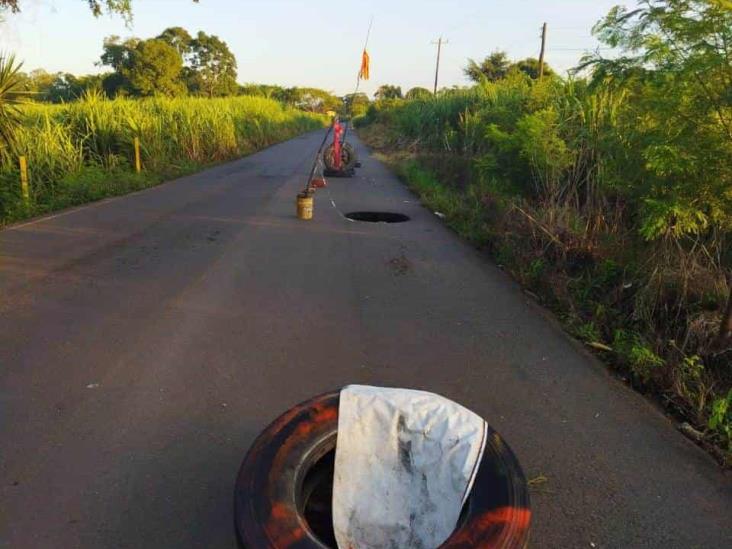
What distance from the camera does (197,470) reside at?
2973mm

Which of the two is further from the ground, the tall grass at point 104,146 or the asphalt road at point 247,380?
the tall grass at point 104,146

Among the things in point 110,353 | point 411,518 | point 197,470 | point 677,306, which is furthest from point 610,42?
point 110,353

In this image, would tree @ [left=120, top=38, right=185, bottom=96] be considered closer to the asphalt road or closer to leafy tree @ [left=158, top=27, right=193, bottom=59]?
leafy tree @ [left=158, top=27, right=193, bottom=59]

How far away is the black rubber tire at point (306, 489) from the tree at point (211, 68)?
58.3 m

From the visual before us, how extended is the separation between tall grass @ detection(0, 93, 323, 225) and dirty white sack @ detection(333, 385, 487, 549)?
31.2ft

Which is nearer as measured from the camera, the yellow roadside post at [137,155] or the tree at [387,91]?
the yellow roadside post at [137,155]

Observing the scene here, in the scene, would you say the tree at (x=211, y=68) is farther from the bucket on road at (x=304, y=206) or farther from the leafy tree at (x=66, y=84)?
the bucket on road at (x=304, y=206)

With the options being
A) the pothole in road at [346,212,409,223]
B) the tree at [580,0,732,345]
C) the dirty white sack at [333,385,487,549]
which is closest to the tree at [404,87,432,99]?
the pothole in road at [346,212,409,223]

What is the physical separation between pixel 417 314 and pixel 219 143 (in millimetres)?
19248

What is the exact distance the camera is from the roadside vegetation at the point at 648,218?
3789mm

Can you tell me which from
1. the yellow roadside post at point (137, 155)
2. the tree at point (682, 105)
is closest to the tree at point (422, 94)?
the yellow roadside post at point (137, 155)

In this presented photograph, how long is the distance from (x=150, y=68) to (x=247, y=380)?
159 feet

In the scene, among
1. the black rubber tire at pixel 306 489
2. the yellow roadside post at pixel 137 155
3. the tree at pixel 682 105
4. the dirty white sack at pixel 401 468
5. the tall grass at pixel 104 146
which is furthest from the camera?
the yellow roadside post at pixel 137 155

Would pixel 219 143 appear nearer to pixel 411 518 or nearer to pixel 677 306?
pixel 677 306
